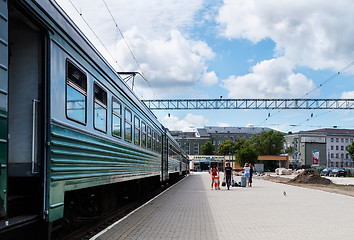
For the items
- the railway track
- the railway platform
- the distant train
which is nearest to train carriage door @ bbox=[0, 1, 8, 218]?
the distant train

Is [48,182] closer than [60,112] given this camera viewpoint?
Yes

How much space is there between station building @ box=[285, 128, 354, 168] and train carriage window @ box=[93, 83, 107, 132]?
111 m

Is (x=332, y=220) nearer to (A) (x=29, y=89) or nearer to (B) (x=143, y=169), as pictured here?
(B) (x=143, y=169)

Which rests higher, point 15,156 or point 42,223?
point 15,156

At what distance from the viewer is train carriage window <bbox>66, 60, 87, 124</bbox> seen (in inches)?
250

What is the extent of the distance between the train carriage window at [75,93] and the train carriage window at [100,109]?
2.16 ft

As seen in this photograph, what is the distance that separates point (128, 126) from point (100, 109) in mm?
3088

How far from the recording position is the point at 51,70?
564 cm

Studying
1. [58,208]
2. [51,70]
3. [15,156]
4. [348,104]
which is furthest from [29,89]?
[348,104]

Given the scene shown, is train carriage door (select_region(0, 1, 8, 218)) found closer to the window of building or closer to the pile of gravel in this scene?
the pile of gravel

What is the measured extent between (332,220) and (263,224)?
192 centimetres

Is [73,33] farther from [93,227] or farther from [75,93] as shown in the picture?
[93,227]

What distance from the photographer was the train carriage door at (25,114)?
17.6 ft

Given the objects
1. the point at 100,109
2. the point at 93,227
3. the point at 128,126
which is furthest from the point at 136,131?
the point at 100,109
